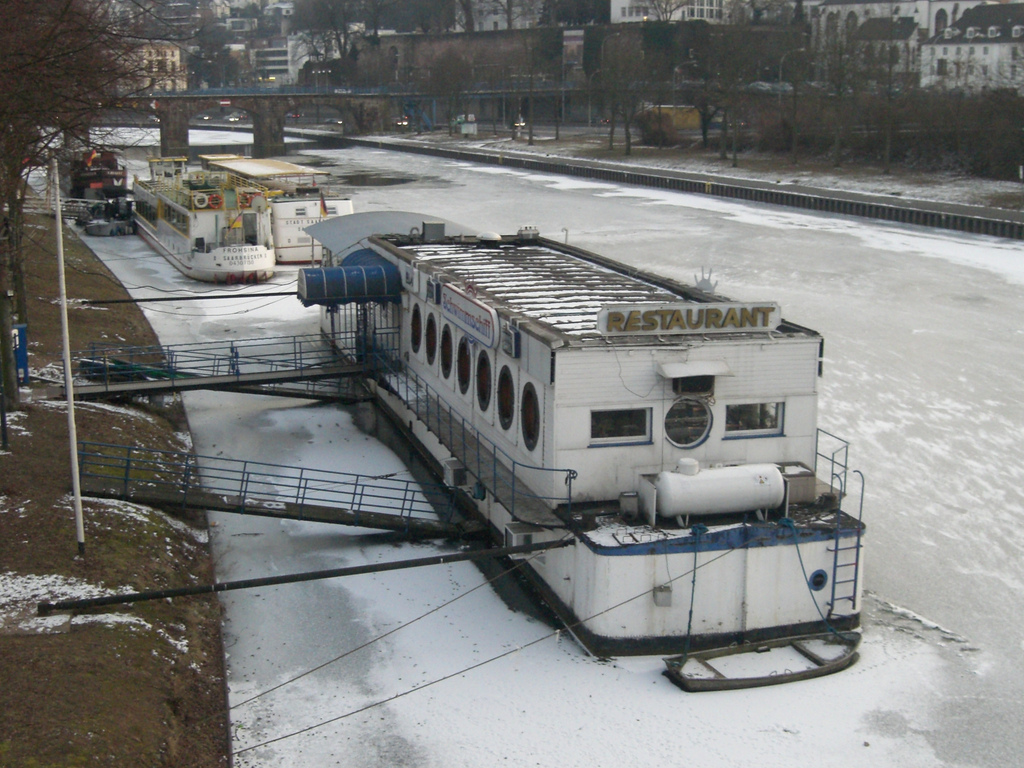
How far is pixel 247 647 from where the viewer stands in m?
16.0

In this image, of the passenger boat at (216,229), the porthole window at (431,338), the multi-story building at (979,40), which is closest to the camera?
the porthole window at (431,338)

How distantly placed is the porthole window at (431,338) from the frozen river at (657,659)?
2355 mm

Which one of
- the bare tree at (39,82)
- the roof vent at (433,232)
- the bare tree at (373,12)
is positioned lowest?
the roof vent at (433,232)

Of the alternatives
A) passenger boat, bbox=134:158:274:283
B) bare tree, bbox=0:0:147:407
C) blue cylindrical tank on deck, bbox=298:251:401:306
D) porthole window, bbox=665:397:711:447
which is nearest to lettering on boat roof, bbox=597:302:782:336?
porthole window, bbox=665:397:711:447

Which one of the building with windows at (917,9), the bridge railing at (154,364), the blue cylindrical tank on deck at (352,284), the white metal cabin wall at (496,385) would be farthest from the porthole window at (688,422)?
the building with windows at (917,9)

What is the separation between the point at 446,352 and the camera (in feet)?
72.2

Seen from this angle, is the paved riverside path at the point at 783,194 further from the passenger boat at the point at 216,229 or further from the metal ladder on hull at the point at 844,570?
the metal ladder on hull at the point at 844,570

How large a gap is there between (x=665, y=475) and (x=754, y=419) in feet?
6.74

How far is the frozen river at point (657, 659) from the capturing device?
44.3ft

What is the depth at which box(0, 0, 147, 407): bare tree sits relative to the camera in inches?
728

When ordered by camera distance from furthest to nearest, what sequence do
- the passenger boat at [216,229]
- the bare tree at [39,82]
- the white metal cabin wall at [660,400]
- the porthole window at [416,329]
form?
the passenger boat at [216,229], the porthole window at [416,329], the bare tree at [39,82], the white metal cabin wall at [660,400]

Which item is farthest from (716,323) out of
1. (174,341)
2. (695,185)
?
(695,185)

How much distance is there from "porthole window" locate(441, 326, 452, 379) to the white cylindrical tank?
277 inches

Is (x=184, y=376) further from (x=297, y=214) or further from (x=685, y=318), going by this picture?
(x=297, y=214)
